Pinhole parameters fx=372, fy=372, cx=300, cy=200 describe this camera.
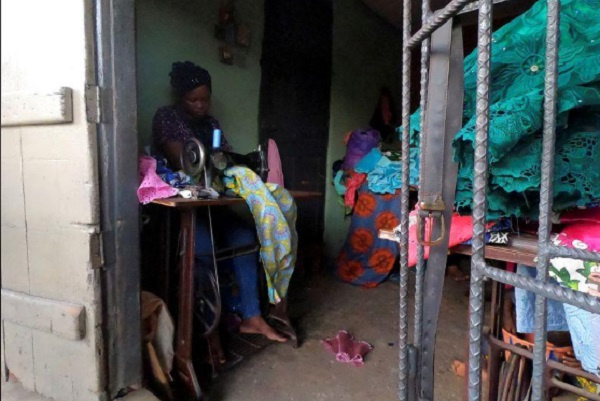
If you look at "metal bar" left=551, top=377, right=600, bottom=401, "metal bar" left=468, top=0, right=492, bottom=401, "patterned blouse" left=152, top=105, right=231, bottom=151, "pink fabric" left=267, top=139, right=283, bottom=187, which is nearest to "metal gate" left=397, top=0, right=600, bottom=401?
"metal bar" left=468, top=0, right=492, bottom=401

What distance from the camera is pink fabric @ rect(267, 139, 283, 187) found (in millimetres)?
3100

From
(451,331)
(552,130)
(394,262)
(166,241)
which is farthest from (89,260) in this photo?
(394,262)

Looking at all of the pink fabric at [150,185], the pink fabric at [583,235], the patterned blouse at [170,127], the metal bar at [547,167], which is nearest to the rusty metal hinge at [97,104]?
the pink fabric at [150,185]

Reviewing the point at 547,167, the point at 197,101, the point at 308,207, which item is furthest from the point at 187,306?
the point at 308,207

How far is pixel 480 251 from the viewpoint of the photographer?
2.18 ft

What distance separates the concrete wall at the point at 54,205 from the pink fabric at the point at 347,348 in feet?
4.11

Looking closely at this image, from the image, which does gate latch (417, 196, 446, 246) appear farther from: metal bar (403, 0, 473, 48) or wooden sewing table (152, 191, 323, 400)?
wooden sewing table (152, 191, 323, 400)

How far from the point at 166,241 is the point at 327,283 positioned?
76.0 inches

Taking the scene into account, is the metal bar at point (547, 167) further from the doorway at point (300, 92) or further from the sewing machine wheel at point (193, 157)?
the doorway at point (300, 92)

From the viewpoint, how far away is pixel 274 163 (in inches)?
123

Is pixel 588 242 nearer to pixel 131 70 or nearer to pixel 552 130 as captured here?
pixel 552 130

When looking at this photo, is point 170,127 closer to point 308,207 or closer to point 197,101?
point 197,101

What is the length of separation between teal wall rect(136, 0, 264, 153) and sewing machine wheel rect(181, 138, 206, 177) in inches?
18.8

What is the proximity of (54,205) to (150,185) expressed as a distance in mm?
363
